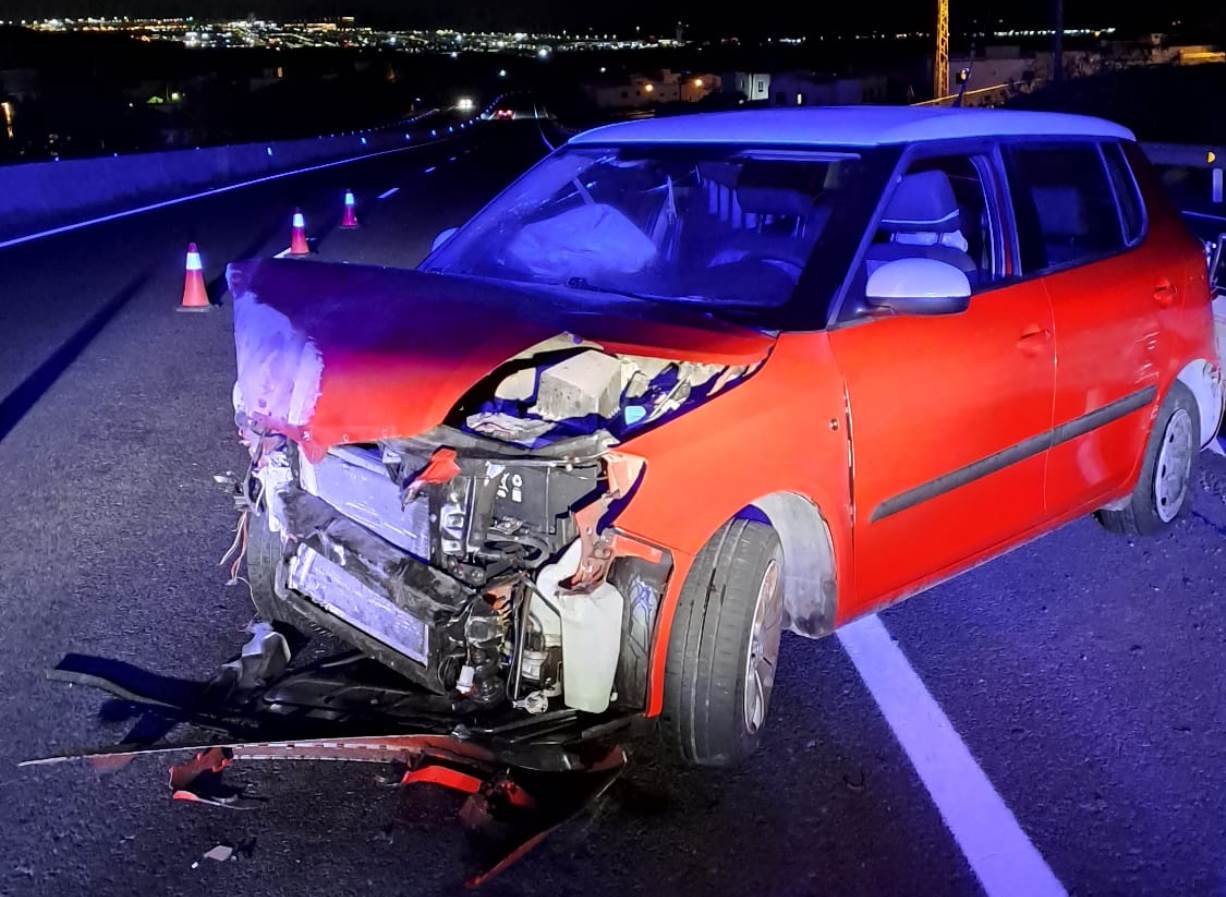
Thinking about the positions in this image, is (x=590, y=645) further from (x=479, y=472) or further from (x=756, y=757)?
(x=756, y=757)

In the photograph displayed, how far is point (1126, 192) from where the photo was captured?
5402 millimetres

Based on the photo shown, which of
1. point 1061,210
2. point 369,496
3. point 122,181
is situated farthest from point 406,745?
point 122,181

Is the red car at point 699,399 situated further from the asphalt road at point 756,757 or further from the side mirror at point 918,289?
the asphalt road at point 756,757

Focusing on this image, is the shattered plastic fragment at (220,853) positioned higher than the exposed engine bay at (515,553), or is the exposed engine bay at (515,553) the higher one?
the exposed engine bay at (515,553)

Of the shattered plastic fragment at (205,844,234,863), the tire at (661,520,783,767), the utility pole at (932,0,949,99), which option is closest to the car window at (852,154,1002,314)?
the tire at (661,520,783,767)

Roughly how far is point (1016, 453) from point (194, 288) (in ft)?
31.1

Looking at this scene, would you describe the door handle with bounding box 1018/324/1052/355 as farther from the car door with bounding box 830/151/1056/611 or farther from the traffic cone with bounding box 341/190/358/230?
the traffic cone with bounding box 341/190/358/230

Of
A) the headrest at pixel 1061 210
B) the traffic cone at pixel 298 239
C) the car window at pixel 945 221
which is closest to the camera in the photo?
the car window at pixel 945 221

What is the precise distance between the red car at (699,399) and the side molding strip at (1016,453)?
2 centimetres

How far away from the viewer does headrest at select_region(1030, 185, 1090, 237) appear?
16.6 feet

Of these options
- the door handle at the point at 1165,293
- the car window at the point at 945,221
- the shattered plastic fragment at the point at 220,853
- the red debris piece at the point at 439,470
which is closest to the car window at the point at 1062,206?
the car window at the point at 945,221

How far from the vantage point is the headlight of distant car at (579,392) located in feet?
11.7

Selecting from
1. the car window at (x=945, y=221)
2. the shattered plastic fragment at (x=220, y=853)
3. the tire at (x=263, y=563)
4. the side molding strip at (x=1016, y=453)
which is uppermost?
the car window at (x=945, y=221)

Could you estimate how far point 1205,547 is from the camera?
18.5 ft
